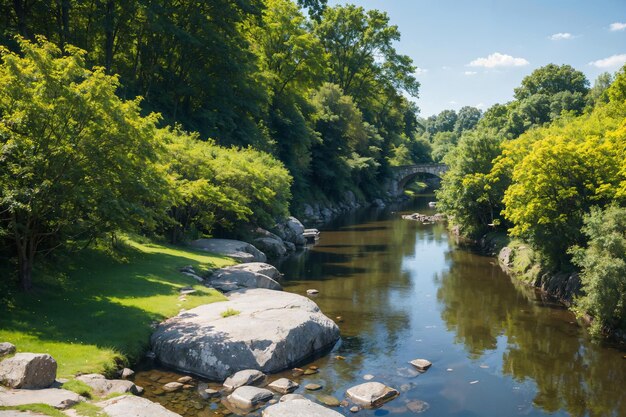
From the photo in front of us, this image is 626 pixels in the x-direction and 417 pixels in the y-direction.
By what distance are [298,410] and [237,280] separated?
42.9ft

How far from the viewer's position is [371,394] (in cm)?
1595

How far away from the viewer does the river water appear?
16266 millimetres

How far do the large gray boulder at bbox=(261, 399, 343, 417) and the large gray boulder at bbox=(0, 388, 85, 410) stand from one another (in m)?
5.02

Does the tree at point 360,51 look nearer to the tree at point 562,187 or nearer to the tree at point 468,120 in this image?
the tree at point 562,187

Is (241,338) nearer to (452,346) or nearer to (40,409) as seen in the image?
(40,409)

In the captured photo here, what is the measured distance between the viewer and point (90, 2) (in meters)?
42.3

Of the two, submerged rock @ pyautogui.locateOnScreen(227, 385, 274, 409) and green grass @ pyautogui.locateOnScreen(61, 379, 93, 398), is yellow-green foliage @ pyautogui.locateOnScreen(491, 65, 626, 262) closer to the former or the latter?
submerged rock @ pyautogui.locateOnScreen(227, 385, 274, 409)

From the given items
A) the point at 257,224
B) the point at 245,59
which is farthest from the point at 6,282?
the point at 245,59

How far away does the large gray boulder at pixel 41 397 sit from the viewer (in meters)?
11.6

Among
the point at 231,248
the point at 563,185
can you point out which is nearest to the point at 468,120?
the point at 563,185

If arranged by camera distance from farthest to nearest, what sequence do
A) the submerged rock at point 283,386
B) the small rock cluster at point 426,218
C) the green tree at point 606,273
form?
the small rock cluster at point 426,218 < the green tree at point 606,273 < the submerged rock at point 283,386

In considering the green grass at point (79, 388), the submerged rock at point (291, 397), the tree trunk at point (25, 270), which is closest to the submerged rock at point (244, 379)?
the submerged rock at point (291, 397)

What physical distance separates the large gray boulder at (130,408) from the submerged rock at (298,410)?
2739 mm

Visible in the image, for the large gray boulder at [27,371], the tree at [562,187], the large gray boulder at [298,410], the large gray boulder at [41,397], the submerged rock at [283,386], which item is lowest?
the submerged rock at [283,386]
